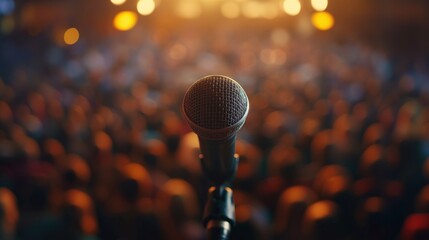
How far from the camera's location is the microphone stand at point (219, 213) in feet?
6.15

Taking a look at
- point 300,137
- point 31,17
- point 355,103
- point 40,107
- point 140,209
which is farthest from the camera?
point 31,17

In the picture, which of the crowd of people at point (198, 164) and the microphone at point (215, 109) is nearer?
the microphone at point (215, 109)

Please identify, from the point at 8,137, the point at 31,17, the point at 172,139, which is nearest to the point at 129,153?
the point at 172,139

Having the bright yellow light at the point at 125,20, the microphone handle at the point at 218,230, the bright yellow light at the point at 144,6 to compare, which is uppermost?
the bright yellow light at the point at 125,20

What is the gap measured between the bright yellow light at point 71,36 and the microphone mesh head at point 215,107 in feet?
60.8

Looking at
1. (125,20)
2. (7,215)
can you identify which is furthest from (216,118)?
(125,20)

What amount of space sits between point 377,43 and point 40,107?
10213mm

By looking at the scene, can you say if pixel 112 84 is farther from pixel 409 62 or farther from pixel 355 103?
pixel 409 62

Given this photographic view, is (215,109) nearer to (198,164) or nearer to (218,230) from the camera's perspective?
(218,230)

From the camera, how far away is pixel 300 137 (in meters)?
7.13

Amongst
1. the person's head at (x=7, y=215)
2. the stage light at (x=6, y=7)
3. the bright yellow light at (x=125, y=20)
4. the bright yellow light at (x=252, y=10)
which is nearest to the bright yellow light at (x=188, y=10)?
the bright yellow light at (x=252, y=10)

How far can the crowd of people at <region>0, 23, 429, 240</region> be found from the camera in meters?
4.16

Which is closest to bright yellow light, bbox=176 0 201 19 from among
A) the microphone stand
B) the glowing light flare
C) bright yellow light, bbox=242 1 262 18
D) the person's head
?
bright yellow light, bbox=242 1 262 18

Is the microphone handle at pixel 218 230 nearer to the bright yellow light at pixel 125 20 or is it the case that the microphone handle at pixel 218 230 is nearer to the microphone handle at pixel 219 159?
the microphone handle at pixel 219 159
